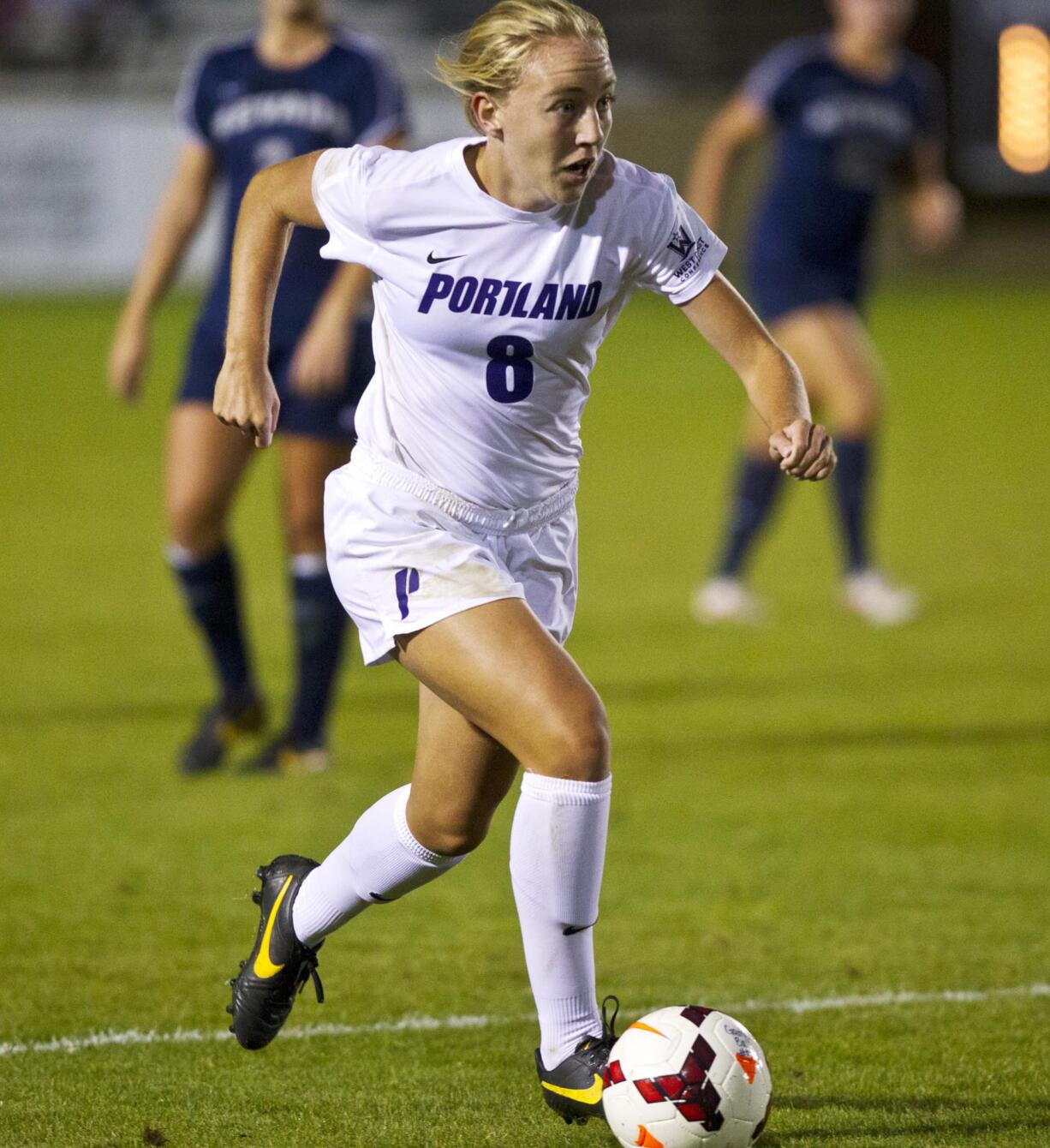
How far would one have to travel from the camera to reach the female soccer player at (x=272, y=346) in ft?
18.6

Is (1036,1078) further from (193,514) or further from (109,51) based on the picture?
(109,51)

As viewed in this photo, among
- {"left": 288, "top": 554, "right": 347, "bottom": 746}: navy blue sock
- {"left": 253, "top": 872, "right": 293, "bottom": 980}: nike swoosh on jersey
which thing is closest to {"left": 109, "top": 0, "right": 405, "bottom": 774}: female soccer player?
{"left": 288, "top": 554, "right": 347, "bottom": 746}: navy blue sock

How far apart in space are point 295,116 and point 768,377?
2815 millimetres

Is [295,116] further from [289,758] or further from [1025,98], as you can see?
[1025,98]

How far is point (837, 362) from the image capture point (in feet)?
27.7

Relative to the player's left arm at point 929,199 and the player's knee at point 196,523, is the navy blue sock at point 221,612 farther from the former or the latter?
the player's left arm at point 929,199

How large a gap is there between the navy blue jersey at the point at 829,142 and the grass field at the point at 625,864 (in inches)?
66.1

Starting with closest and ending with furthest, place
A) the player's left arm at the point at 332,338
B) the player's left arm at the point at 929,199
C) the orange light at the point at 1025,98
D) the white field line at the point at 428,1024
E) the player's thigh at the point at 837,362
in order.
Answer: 1. the white field line at the point at 428,1024
2. the player's left arm at the point at 332,338
3. the player's thigh at the point at 837,362
4. the player's left arm at the point at 929,199
5. the orange light at the point at 1025,98

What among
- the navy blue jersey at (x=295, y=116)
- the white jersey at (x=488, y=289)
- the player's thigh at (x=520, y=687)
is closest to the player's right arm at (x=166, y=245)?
the navy blue jersey at (x=295, y=116)

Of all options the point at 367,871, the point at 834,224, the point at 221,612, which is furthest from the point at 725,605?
the point at 367,871

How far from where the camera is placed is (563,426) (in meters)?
3.51

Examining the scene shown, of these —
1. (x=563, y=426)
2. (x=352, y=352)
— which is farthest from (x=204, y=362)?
(x=563, y=426)

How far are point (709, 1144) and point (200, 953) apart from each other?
1.60 m

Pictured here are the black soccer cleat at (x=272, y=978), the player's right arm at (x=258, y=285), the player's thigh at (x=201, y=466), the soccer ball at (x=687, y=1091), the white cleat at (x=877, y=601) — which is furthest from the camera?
the white cleat at (x=877, y=601)
